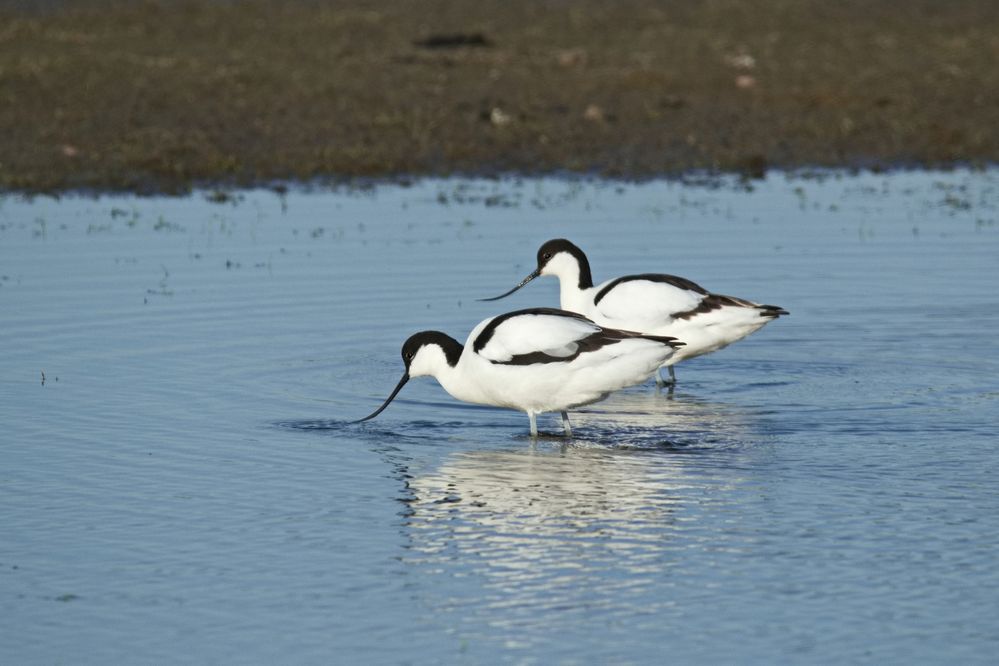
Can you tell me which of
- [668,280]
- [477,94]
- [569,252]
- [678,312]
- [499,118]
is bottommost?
[678,312]

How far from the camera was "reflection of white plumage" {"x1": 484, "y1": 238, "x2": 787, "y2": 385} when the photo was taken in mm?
11945

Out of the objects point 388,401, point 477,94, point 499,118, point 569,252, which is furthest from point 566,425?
point 477,94

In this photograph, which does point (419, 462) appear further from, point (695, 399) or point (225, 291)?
point (225, 291)

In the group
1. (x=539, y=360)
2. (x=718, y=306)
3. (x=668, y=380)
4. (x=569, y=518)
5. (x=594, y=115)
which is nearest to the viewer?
(x=569, y=518)

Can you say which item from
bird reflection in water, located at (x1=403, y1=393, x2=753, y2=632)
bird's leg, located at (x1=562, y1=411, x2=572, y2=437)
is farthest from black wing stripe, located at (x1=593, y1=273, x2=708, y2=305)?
bird's leg, located at (x1=562, y1=411, x2=572, y2=437)

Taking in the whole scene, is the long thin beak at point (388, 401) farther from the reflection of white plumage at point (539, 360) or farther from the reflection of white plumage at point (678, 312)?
the reflection of white plumage at point (678, 312)

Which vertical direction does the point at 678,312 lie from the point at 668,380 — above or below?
above

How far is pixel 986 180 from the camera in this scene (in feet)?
67.7

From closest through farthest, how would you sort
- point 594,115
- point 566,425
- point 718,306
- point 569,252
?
point 566,425, point 718,306, point 569,252, point 594,115

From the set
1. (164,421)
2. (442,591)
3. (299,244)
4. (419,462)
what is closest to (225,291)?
(299,244)

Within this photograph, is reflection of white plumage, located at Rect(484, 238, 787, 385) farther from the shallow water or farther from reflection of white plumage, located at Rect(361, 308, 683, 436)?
reflection of white plumage, located at Rect(361, 308, 683, 436)

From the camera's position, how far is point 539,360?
1025cm

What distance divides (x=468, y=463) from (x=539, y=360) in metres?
0.93

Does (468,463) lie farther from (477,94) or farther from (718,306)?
(477,94)
